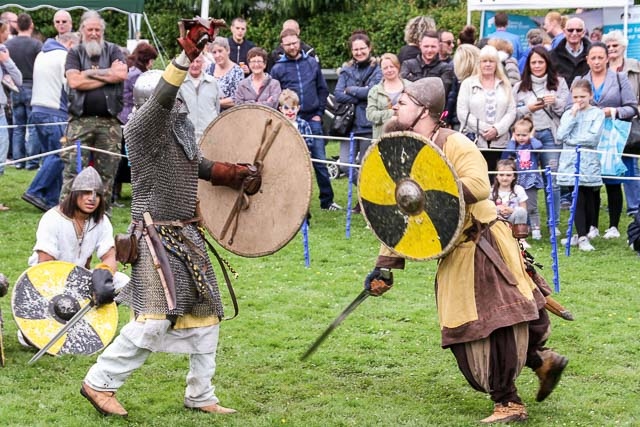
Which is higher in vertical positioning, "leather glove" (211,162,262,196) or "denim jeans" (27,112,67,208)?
"leather glove" (211,162,262,196)

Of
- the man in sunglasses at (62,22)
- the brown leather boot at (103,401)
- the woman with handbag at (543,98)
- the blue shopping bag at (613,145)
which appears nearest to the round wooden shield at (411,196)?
the brown leather boot at (103,401)

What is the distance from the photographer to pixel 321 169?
11344 millimetres

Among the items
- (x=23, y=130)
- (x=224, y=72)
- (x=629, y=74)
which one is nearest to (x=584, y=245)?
(x=629, y=74)

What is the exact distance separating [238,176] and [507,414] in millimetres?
1745

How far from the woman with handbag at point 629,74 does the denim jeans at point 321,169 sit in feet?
9.27

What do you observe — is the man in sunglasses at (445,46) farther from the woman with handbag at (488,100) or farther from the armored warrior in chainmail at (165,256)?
the armored warrior in chainmail at (165,256)

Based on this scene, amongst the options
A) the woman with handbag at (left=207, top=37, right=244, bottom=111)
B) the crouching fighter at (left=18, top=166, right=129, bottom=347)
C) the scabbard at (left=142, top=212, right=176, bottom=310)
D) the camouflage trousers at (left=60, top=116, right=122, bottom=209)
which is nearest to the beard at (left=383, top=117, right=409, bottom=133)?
the scabbard at (left=142, top=212, right=176, bottom=310)

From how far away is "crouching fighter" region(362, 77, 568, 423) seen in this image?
5.44m

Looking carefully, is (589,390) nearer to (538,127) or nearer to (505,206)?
(505,206)

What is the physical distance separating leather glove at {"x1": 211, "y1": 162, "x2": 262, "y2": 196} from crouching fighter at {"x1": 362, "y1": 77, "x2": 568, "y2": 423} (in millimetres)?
696

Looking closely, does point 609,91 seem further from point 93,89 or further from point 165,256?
point 165,256

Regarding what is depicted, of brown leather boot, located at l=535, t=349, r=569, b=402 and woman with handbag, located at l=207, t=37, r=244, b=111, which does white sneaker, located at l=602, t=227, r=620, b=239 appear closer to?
woman with handbag, located at l=207, t=37, r=244, b=111

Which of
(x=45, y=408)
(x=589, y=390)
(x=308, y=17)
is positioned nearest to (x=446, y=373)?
(x=589, y=390)

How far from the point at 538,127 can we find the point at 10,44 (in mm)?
6391
